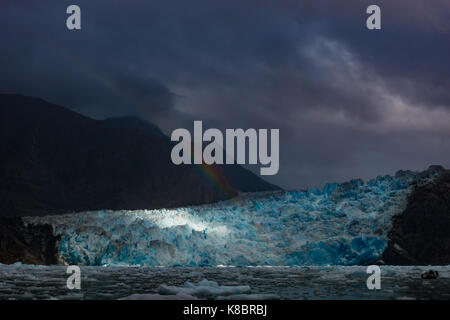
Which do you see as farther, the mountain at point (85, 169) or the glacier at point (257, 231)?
the mountain at point (85, 169)

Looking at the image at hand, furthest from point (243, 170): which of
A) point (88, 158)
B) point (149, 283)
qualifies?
point (149, 283)

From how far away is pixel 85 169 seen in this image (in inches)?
4970

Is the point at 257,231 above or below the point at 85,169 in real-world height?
below

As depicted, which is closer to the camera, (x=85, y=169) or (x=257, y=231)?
(x=257, y=231)

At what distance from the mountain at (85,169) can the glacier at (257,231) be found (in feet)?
191

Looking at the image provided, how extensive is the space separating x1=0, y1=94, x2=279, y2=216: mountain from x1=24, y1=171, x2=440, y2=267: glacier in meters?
58.3

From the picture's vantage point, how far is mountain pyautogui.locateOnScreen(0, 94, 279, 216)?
346 feet

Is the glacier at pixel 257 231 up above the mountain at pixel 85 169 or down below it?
below

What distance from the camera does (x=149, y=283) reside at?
750 inches

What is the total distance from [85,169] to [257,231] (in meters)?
96.4

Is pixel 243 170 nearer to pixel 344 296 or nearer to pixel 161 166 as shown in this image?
pixel 161 166

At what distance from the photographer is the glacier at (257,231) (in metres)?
32.5

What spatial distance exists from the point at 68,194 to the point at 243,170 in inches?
1949
